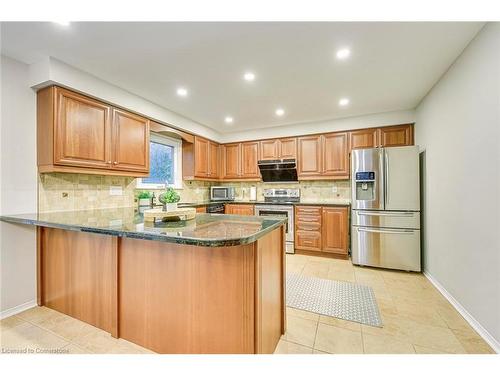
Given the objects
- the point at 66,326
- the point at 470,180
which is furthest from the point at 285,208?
the point at 66,326

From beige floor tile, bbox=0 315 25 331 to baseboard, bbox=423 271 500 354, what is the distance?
12.1ft

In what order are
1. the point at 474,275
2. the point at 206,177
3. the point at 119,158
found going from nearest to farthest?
the point at 474,275 → the point at 119,158 → the point at 206,177

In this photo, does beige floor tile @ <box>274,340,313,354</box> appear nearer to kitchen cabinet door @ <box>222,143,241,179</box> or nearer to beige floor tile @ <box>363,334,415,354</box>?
beige floor tile @ <box>363,334,415,354</box>

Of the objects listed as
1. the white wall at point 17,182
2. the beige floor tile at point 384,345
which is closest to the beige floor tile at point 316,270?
the beige floor tile at point 384,345

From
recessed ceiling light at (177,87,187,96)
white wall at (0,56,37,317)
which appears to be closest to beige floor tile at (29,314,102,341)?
white wall at (0,56,37,317)

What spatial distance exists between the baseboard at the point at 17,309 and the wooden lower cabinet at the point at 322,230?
3.43m

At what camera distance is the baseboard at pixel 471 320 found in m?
1.54

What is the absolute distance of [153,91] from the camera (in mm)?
2775

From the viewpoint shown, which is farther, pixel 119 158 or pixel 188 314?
pixel 119 158

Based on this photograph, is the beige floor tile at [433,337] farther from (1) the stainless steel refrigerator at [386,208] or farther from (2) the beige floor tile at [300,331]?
(1) the stainless steel refrigerator at [386,208]

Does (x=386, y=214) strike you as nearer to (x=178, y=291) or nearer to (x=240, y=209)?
(x=240, y=209)
